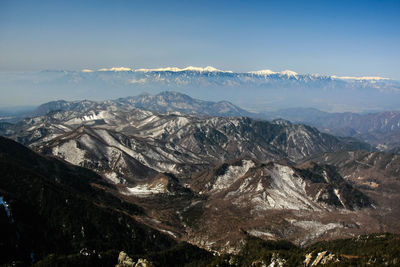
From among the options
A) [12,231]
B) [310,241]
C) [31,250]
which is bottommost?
[310,241]

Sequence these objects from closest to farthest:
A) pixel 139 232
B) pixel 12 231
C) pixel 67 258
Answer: pixel 67 258 → pixel 12 231 → pixel 139 232

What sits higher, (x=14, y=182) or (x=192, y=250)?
(x=14, y=182)

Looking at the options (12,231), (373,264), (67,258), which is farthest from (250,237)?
(12,231)

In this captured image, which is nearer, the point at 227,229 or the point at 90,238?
the point at 90,238

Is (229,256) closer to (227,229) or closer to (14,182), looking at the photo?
(227,229)

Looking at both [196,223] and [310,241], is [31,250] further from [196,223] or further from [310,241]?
[310,241]

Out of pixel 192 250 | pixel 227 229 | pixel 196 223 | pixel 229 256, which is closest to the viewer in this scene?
pixel 229 256

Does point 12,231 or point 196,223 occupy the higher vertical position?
point 12,231

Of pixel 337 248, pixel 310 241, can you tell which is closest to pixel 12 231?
pixel 337 248

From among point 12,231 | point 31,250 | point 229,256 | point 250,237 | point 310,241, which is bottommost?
point 310,241
